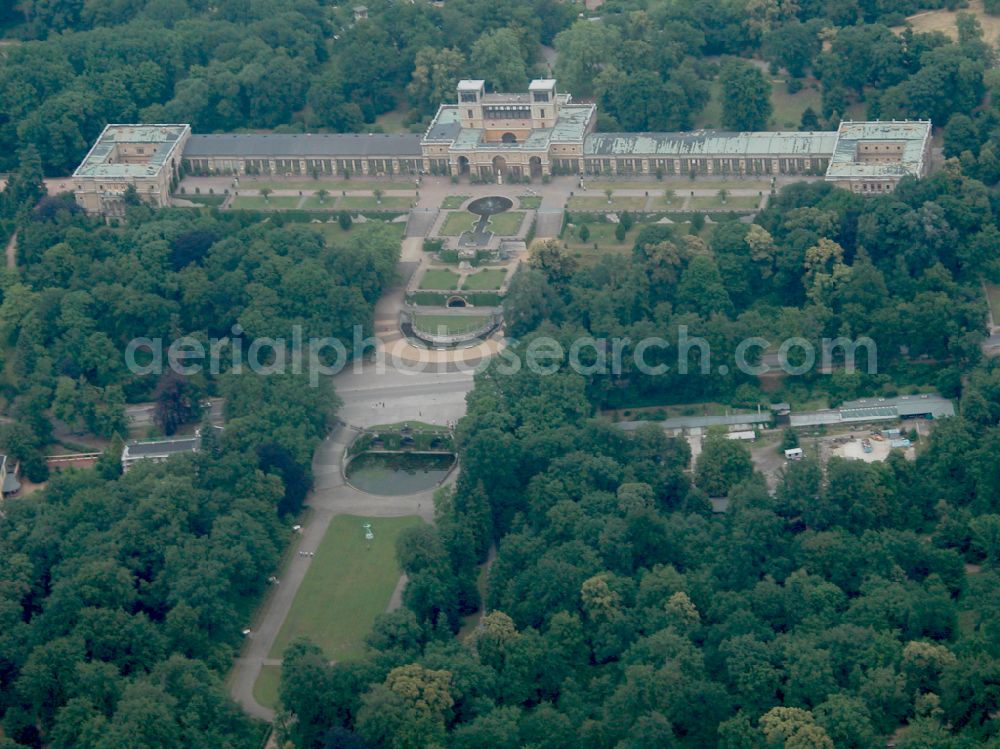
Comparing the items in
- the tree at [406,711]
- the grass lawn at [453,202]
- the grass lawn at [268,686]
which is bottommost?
the grass lawn at [268,686]

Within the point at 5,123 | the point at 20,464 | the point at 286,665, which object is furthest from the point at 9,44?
the point at 286,665

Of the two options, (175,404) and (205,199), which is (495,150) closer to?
(205,199)

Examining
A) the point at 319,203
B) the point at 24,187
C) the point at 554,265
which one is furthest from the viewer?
the point at 24,187

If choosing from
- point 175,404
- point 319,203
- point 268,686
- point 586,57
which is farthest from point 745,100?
point 268,686

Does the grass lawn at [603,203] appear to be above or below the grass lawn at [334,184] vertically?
above

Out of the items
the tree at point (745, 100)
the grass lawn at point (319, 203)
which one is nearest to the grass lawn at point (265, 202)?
the grass lawn at point (319, 203)

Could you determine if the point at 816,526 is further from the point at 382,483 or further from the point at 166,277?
the point at 166,277

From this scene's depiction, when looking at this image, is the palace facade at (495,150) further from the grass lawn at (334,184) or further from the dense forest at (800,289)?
the dense forest at (800,289)
